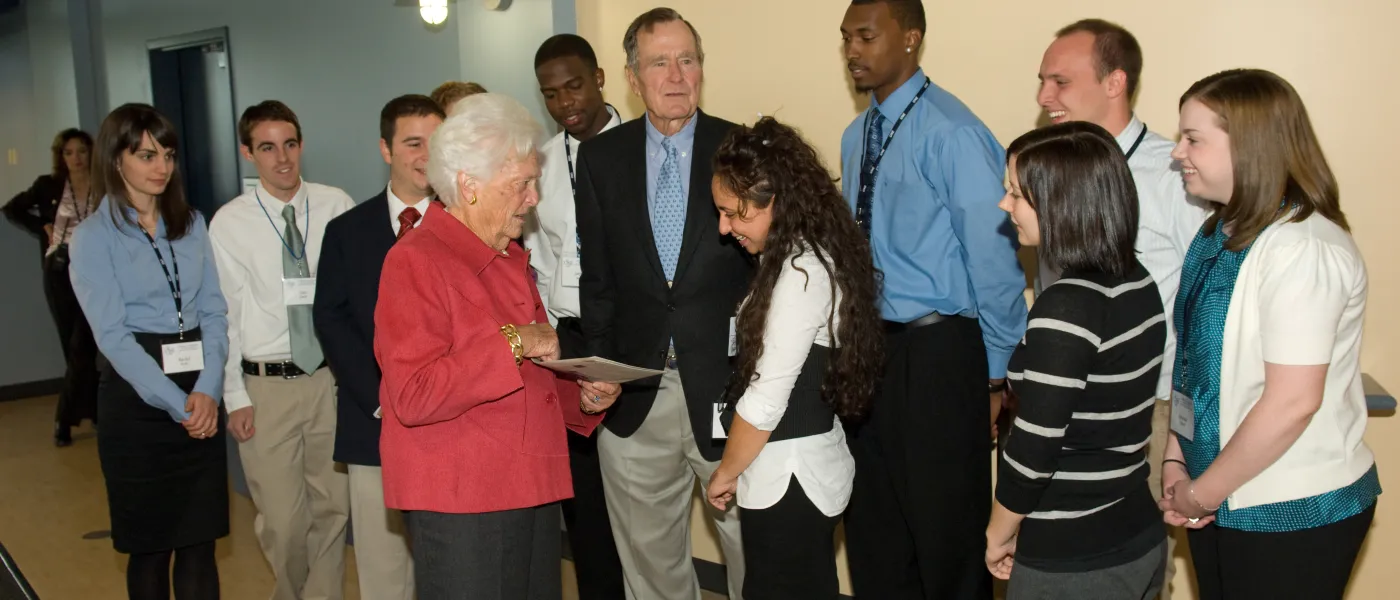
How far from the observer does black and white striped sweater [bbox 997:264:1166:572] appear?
1.82 meters

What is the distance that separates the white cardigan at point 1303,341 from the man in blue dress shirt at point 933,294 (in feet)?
2.75

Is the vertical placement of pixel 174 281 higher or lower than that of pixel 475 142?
lower

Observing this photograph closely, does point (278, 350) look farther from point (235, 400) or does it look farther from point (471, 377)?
point (471, 377)

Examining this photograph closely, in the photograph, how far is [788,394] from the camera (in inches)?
87.1

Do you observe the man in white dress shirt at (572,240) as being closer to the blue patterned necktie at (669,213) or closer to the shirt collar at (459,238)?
the blue patterned necktie at (669,213)

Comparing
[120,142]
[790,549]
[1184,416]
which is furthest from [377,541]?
[1184,416]

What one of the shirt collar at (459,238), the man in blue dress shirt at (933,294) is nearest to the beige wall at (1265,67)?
the man in blue dress shirt at (933,294)

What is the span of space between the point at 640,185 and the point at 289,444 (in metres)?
1.67

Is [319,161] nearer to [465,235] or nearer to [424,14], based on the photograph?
[424,14]

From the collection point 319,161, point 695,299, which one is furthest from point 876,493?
point 319,161

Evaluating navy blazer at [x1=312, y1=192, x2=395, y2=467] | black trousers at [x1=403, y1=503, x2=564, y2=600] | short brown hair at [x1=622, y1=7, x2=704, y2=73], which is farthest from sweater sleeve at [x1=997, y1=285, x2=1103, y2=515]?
navy blazer at [x1=312, y1=192, x2=395, y2=467]

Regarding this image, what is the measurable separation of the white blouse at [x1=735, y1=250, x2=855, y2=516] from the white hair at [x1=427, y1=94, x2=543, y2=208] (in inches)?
26.7

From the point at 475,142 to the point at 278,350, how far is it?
69.8 inches

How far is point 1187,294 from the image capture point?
2148mm
